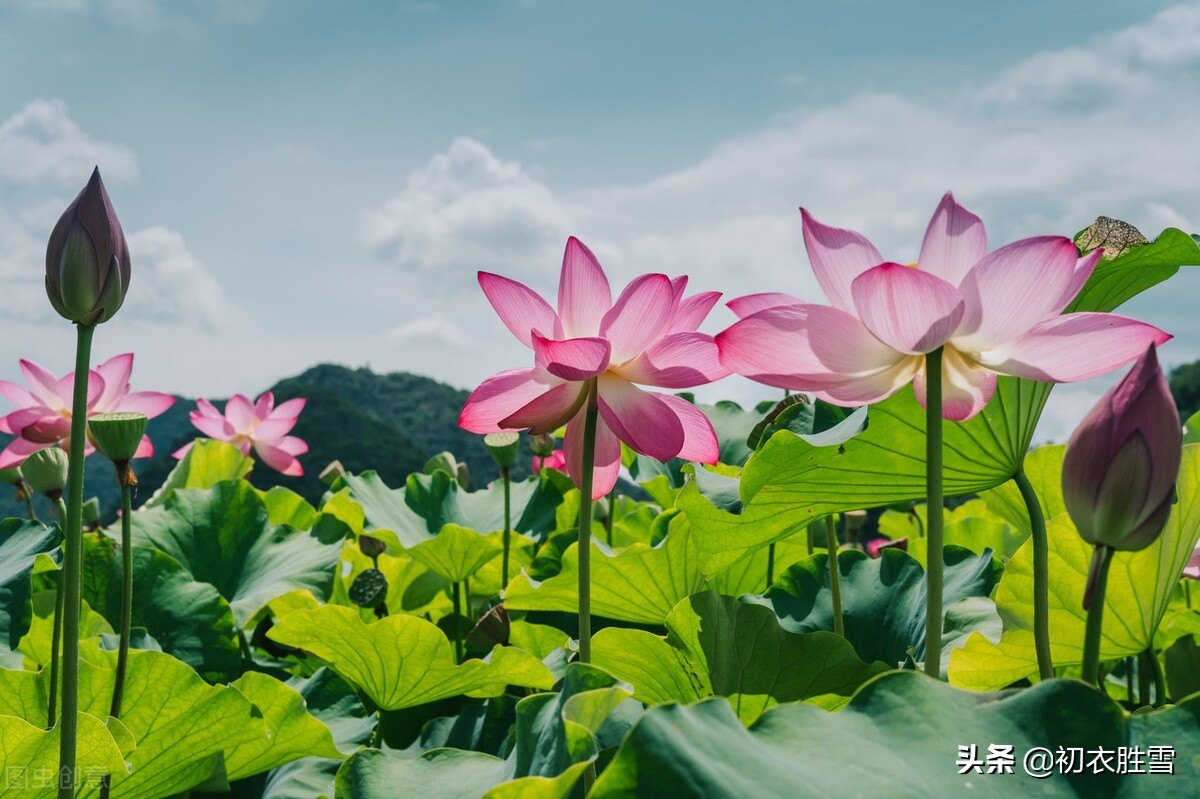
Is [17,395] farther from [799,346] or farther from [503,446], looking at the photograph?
[799,346]

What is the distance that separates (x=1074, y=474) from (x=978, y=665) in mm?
407

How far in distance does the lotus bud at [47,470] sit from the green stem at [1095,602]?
1.23 meters

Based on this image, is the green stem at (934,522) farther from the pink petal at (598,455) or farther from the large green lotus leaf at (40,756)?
the large green lotus leaf at (40,756)

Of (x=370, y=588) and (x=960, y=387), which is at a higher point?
(x=960, y=387)

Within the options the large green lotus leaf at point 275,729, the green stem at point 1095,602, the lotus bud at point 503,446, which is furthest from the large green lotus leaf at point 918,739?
the lotus bud at point 503,446

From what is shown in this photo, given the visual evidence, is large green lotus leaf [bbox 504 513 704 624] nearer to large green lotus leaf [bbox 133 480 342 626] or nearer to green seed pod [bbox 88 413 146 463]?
green seed pod [bbox 88 413 146 463]

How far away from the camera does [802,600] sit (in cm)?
105

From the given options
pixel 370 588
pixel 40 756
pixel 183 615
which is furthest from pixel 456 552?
pixel 40 756

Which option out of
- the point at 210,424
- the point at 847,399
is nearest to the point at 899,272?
the point at 847,399

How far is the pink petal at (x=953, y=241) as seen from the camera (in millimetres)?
599

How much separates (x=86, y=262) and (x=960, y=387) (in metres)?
0.65

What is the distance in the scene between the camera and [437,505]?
2090mm

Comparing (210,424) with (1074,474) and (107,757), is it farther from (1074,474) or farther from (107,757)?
(1074,474)

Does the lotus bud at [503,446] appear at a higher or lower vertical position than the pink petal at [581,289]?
lower
